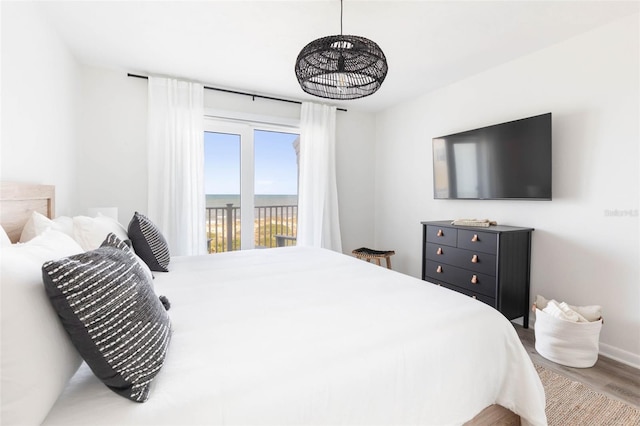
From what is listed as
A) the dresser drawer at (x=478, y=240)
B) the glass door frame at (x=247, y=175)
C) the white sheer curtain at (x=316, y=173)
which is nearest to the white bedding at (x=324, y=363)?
the dresser drawer at (x=478, y=240)

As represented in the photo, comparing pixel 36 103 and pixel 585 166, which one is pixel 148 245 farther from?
pixel 585 166

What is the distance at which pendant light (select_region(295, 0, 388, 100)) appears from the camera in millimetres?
1703

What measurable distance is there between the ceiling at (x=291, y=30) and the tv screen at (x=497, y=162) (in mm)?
681

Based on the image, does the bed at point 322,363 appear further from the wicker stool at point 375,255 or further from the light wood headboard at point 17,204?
the wicker stool at point 375,255

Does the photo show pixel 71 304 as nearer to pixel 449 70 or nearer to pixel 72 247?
Result: pixel 72 247

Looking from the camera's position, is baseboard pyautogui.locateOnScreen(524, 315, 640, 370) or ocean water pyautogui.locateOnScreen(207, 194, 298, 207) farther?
ocean water pyautogui.locateOnScreen(207, 194, 298, 207)

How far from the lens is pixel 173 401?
2.66 ft

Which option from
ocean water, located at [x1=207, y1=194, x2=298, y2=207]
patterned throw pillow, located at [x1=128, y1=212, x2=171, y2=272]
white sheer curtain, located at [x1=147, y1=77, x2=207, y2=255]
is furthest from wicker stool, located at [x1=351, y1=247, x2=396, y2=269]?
patterned throw pillow, located at [x1=128, y1=212, x2=171, y2=272]

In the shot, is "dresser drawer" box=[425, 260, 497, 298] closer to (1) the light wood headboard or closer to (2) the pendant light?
(2) the pendant light

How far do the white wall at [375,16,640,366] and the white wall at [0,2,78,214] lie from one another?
3700 millimetres

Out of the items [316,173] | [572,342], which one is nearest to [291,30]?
[316,173]

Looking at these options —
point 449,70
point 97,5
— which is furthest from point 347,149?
point 97,5

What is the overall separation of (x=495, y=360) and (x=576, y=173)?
78.9 inches

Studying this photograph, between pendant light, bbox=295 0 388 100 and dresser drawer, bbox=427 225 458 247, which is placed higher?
pendant light, bbox=295 0 388 100
